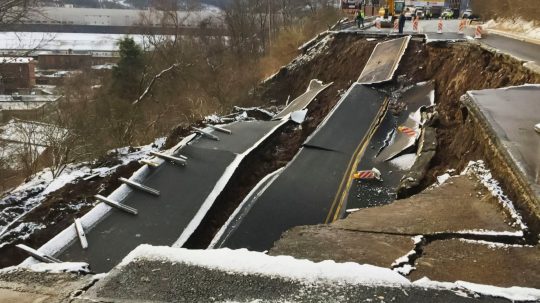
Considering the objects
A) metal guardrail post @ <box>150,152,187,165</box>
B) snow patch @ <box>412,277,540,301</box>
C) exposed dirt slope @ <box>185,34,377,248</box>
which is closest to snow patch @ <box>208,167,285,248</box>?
exposed dirt slope @ <box>185,34,377,248</box>

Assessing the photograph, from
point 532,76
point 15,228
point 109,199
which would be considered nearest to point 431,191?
point 109,199

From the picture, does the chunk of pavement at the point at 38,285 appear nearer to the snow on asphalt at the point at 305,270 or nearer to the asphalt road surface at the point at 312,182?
the snow on asphalt at the point at 305,270

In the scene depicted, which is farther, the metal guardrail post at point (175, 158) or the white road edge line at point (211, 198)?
the metal guardrail post at point (175, 158)

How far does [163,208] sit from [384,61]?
13.3 metres

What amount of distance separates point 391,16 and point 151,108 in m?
20.0

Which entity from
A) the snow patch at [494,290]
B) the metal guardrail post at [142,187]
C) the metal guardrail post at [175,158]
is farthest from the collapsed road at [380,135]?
the snow patch at [494,290]

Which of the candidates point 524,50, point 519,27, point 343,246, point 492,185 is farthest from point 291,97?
point 343,246

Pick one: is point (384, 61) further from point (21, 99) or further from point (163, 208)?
point (21, 99)

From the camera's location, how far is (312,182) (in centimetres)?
923

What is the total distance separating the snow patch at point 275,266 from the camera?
3.30m

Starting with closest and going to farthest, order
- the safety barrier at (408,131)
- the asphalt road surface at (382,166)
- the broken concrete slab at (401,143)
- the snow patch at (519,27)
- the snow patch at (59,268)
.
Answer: the snow patch at (59,268) < the asphalt road surface at (382,166) < the broken concrete slab at (401,143) < the safety barrier at (408,131) < the snow patch at (519,27)

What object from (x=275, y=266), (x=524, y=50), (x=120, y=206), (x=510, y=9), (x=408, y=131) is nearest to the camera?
(x=275, y=266)

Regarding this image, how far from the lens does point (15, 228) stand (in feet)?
25.7

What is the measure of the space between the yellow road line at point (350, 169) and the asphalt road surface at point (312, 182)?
0.09 feet
